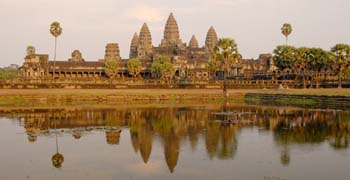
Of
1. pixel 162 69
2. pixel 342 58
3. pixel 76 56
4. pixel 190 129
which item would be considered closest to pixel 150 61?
pixel 162 69

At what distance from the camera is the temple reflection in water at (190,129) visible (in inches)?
741

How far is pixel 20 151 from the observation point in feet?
60.2

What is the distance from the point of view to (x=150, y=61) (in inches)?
5842

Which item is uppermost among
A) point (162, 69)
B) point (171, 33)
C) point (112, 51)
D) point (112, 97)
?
point (171, 33)

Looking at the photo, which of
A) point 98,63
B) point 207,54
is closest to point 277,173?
point 98,63

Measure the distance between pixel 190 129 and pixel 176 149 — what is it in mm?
6575

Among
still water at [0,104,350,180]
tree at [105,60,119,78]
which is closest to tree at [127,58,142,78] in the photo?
tree at [105,60,119,78]

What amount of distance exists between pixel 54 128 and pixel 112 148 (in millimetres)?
8170

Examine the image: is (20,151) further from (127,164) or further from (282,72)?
(282,72)

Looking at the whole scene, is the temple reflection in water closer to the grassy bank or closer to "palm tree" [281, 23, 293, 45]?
the grassy bank

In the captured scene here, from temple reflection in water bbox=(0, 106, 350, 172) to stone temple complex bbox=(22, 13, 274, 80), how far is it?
70268mm

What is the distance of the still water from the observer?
46.8 feet

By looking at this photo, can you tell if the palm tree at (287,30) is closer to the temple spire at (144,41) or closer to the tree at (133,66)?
the tree at (133,66)

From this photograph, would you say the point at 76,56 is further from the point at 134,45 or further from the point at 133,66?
the point at 133,66
